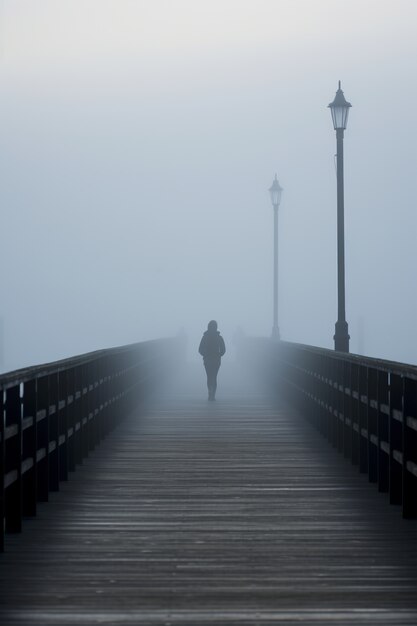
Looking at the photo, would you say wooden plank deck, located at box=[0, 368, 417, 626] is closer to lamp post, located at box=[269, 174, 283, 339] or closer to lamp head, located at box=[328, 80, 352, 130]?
lamp head, located at box=[328, 80, 352, 130]

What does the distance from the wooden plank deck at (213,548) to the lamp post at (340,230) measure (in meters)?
7.95

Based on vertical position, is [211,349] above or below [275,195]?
below

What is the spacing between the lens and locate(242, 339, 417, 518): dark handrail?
35.6 feet

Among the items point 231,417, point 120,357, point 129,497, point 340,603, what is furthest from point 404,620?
point 231,417

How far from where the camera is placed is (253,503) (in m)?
12.0

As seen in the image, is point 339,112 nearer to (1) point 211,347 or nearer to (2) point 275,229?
(1) point 211,347

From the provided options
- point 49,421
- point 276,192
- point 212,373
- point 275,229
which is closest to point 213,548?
point 49,421

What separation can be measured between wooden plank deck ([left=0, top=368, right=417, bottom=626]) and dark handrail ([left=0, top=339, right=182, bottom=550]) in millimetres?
248

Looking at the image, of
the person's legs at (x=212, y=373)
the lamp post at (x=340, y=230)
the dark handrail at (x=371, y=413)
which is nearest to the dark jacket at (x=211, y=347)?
the person's legs at (x=212, y=373)

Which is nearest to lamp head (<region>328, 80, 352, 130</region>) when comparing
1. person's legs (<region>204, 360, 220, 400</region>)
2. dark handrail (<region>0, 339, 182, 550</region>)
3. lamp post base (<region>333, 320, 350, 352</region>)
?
lamp post base (<region>333, 320, 350, 352</region>)

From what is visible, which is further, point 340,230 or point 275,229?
point 275,229

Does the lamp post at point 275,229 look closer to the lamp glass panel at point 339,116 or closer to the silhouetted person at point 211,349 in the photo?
the silhouetted person at point 211,349

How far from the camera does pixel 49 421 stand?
12.4m

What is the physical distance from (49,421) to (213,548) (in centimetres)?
340
